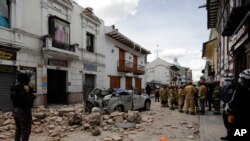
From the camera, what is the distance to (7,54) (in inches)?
519

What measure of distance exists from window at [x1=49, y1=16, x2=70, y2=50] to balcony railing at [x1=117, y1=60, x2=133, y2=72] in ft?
33.8

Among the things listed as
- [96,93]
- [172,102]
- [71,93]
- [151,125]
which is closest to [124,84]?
[71,93]

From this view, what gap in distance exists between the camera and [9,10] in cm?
1372

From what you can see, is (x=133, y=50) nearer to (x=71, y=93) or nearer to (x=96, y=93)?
(x=71, y=93)

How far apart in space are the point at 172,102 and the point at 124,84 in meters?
14.3

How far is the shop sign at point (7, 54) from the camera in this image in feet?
42.1

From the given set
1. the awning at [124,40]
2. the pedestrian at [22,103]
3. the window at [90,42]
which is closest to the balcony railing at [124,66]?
the awning at [124,40]

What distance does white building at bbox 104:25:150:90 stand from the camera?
25734mm

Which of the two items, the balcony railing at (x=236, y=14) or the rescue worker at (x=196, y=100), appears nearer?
the balcony railing at (x=236, y=14)

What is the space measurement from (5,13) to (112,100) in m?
7.08

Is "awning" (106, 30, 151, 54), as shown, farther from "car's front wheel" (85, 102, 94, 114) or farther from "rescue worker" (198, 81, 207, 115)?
"rescue worker" (198, 81, 207, 115)

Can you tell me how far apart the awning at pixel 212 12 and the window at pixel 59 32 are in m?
9.90

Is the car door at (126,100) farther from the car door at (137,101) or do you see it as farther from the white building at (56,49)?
the white building at (56,49)

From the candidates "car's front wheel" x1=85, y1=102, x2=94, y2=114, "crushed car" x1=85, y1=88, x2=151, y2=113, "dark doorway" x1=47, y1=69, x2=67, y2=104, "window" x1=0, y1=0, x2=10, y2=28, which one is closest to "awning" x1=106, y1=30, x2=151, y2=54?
"dark doorway" x1=47, y1=69, x2=67, y2=104
